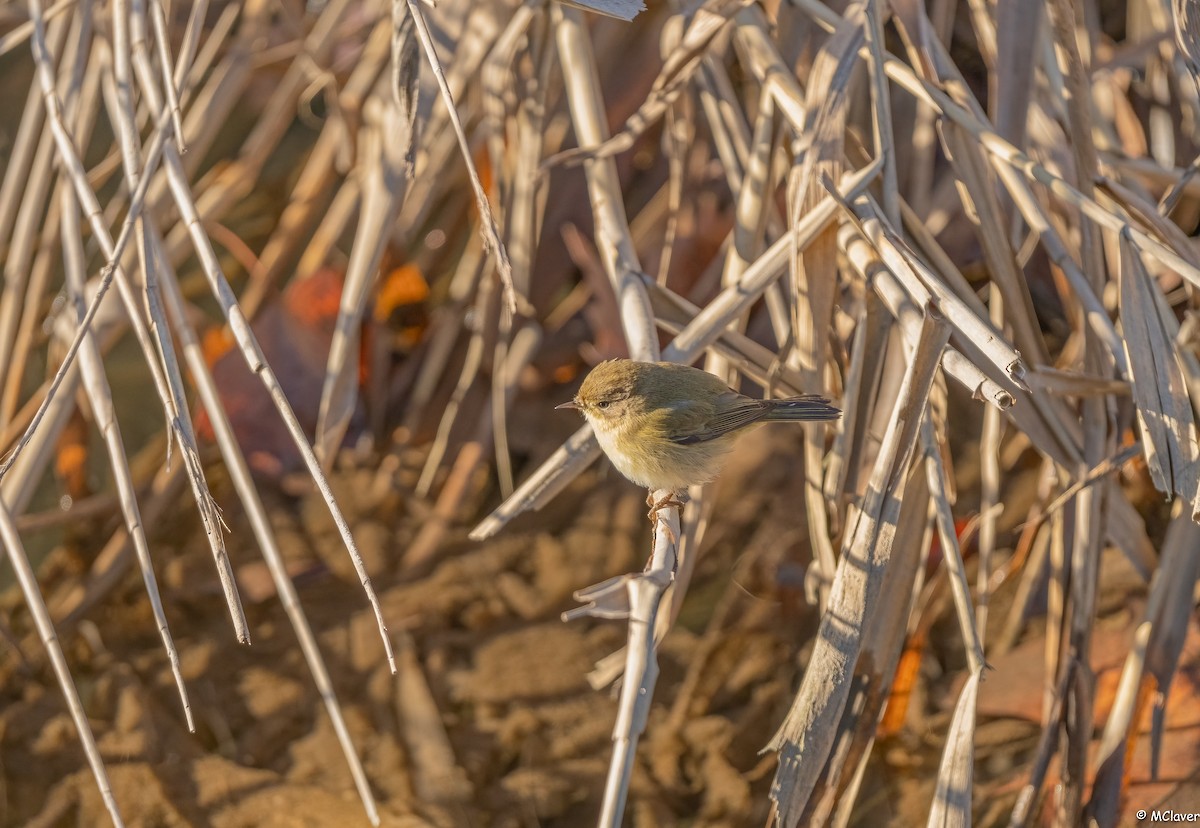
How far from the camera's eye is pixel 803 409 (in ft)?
7.38

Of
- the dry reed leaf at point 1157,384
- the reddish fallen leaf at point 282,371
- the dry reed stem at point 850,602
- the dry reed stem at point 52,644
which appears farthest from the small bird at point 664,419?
the reddish fallen leaf at point 282,371

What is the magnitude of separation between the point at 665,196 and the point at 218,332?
1.72 metres

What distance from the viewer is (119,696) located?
2947 mm

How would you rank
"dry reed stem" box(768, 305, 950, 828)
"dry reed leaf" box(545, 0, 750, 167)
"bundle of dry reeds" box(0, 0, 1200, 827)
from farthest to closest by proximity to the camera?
"dry reed leaf" box(545, 0, 750, 167)
"bundle of dry reeds" box(0, 0, 1200, 827)
"dry reed stem" box(768, 305, 950, 828)

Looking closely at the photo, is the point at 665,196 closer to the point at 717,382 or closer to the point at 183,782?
the point at 717,382

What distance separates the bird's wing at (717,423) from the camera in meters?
2.46

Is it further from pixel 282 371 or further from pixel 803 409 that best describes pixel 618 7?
pixel 282 371

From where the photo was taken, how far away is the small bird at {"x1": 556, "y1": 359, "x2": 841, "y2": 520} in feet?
7.89

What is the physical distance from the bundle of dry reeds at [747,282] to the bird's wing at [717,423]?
0.34 feet

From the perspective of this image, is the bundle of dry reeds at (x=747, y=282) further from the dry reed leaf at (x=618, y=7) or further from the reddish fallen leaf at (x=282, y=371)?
the dry reed leaf at (x=618, y=7)

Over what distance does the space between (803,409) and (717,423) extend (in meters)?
0.32

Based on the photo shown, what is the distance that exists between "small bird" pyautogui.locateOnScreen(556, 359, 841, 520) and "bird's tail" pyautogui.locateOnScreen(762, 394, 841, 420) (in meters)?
0.03

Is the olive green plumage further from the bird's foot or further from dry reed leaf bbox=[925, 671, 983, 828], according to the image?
dry reed leaf bbox=[925, 671, 983, 828]

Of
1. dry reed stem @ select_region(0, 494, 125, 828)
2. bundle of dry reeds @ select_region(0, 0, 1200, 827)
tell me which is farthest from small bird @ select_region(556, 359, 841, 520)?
dry reed stem @ select_region(0, 494, 125, 828)
